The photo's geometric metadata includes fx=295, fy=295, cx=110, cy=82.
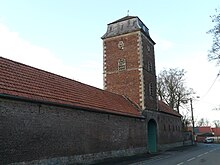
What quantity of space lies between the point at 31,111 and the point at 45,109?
3.71 feet

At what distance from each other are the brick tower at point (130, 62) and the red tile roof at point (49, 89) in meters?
4.74

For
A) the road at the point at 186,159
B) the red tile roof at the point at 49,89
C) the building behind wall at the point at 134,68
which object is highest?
the building behind wall at the point at 134,68

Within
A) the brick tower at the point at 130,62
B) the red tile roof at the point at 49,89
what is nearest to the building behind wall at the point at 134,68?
the brick tower at the point at 130,62

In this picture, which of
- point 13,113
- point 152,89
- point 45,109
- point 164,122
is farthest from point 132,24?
point 13,113

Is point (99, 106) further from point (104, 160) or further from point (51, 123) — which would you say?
point (51, 123)

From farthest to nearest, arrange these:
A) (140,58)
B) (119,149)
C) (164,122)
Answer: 1. (164,122)
2. (140,58)
3. (119,149)

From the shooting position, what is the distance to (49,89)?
18.2 meters

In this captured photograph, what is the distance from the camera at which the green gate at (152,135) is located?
31.9 meters

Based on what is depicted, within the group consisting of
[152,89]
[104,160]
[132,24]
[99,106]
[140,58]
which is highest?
[132,24]

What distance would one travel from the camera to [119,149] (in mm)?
24062

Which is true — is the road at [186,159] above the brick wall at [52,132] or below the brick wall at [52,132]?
below

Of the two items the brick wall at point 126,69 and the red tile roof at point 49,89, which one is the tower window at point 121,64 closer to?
the brick wall at point 126,69

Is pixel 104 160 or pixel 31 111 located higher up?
pixel 31 111

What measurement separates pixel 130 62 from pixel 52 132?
17.0m
